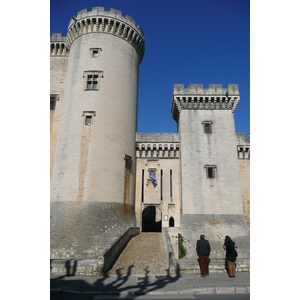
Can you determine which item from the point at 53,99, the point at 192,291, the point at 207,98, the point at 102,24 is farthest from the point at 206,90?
the point at 192,291

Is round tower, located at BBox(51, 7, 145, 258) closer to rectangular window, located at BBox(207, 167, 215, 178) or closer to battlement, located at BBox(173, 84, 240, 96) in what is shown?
battlement, located at BBox(173, 84, 240, 96)

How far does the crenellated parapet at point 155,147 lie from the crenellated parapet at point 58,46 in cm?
1068

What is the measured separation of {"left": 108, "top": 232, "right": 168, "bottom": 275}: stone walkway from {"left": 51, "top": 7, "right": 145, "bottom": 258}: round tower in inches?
69.4

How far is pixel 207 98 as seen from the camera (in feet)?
66.6

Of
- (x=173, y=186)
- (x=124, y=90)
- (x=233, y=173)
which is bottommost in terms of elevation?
(x=173, y=186)

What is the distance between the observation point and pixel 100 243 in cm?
1445

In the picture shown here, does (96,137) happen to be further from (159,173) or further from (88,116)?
(159,173)

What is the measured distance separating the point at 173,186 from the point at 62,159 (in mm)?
9432

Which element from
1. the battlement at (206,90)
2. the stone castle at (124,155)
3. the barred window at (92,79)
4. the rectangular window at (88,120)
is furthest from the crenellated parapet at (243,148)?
the barred window at (92,79)

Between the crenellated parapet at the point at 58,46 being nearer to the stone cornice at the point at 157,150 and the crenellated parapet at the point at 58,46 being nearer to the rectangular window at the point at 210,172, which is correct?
the stone cornice at the point at 157,150

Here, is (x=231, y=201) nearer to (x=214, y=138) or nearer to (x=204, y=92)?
(x=214, y=138)

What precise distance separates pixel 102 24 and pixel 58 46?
551cm

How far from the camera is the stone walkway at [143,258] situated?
33.9 feet
